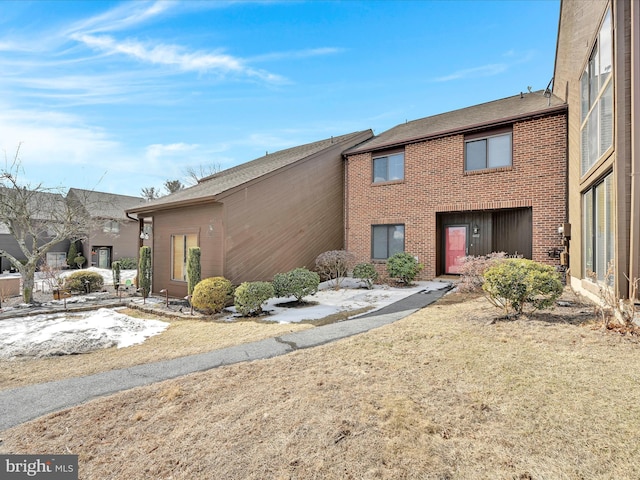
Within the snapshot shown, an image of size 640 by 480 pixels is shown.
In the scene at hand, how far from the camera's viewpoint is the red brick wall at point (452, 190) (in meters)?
9.71

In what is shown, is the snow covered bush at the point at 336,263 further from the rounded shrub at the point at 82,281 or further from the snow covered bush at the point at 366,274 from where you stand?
the rounded shrub at the point at 82,281

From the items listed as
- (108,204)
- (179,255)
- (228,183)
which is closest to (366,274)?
(228,183)

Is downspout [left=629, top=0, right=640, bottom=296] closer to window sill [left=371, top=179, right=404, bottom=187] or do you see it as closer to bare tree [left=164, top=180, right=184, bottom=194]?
window sill [left=371, top=179, right=404, bottom=187]

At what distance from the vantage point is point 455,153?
37.3 ft

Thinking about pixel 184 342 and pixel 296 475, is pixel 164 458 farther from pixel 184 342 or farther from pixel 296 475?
pixel 184 342

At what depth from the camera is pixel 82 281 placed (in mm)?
13523

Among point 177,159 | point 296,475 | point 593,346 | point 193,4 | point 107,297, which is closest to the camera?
point 296,475

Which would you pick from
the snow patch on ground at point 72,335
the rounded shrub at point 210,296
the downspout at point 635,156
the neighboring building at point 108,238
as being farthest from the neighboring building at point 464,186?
the neighboring building at point 108,238

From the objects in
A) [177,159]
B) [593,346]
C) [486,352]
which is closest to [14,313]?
[486,352]

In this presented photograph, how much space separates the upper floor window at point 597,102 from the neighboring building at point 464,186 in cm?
213

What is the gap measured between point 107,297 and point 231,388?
11282 millimetres

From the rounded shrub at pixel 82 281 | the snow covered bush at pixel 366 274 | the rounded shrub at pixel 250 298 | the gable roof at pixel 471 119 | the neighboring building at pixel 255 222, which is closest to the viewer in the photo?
the rounded shrub at pixel 250 298

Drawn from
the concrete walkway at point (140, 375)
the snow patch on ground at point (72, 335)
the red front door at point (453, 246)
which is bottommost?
the snow patch on ground at point (72, 335)

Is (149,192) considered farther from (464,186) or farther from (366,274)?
(464,186)
